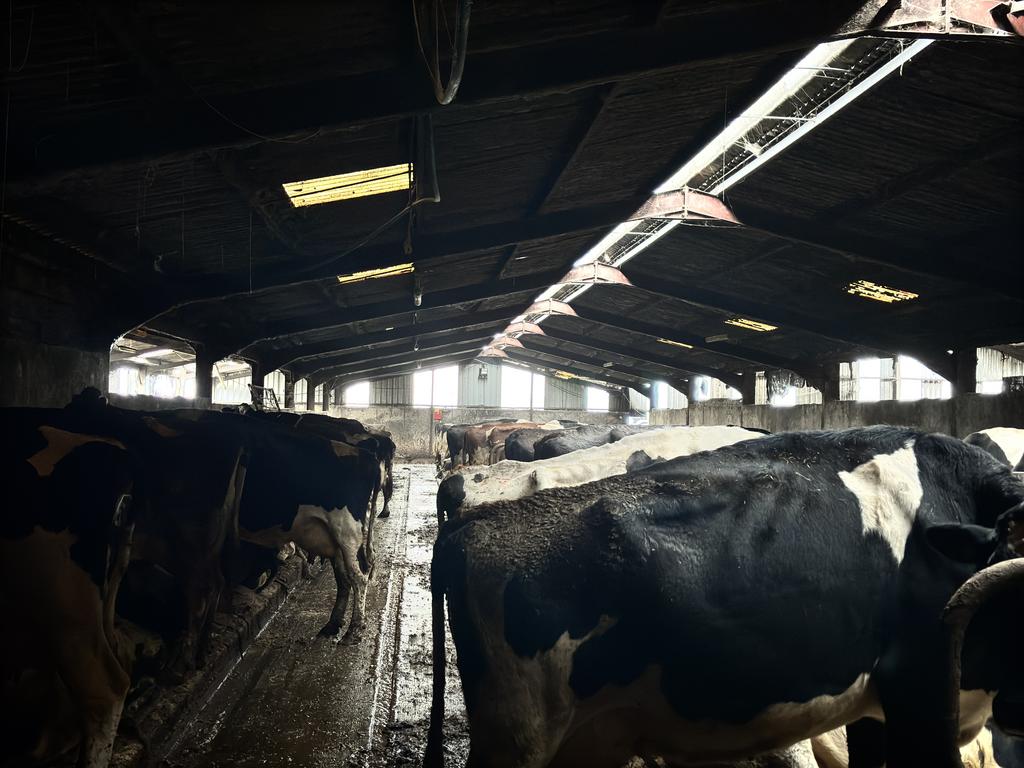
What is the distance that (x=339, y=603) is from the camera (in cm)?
736

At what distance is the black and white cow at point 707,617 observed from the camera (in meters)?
2.77

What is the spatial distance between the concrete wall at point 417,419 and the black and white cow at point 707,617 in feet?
107

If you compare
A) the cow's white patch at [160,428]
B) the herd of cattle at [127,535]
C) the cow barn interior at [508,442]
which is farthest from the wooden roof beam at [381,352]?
the cow's white patch at [160,428]

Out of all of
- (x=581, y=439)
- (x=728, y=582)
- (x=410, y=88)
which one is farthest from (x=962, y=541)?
(x=581, y=439)

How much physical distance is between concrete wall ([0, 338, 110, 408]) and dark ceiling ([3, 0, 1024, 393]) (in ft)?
0.84

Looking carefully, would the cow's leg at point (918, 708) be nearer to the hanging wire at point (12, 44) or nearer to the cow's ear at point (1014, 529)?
the cow's ear at point (1014, 529)

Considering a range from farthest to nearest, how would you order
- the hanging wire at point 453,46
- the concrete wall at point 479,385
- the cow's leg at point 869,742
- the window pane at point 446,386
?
the concrete wall at point 479,385
the window pane at point 446,386
the hanging wire at point 453,46
the cow's leg at point 869,742

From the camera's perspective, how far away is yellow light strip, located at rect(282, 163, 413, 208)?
685 centimetres

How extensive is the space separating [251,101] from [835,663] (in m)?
4.37

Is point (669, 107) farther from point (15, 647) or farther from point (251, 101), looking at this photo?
point (15, 647)

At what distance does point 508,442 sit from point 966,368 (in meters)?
7.96

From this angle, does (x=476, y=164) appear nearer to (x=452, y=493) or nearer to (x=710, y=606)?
(x=452, y=493)

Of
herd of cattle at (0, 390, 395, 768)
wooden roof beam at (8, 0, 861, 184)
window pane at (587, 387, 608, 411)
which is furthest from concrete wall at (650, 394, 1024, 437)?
window pane at (587, 387, 608, 411)

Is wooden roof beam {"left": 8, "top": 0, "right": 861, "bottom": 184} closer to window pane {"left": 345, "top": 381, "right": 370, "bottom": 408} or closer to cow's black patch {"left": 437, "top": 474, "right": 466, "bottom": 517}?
cow's black patch {"left": 437, "top": 474, "right": 466, "bottom": 517}
